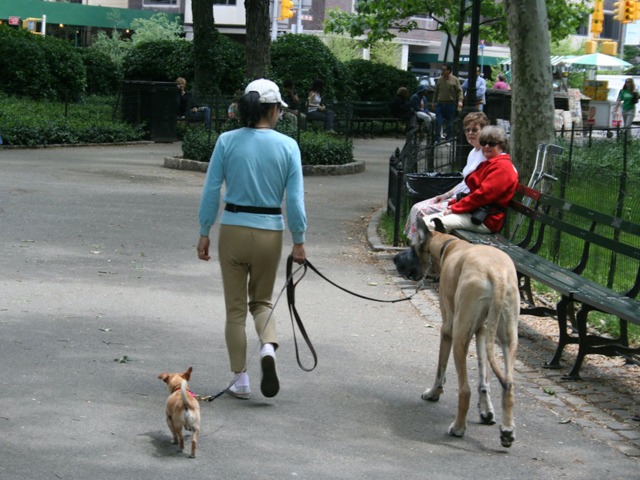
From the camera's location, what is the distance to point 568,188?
475 inches

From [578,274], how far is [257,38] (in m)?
17.0

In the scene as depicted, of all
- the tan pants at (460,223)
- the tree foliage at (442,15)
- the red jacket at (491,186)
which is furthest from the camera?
the tree foliage at (442,15)

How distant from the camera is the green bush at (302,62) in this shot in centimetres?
3362

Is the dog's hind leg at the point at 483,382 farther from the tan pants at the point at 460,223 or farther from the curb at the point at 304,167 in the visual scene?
the curb at the point at 304,167

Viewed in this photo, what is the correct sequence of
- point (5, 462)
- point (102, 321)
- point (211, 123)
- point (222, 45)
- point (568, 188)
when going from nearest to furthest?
point (5, 462), point (102, 321), point (568, 188), point (211, 123), point (222, 45)

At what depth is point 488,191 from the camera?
9.63 meters

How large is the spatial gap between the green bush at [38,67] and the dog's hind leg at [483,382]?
2584cm

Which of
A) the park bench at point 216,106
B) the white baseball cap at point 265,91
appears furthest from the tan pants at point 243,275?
the park bench at point 216,106

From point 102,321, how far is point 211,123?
14.9 meters

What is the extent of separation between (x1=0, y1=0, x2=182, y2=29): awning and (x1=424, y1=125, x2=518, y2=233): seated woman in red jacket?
53.2 metres

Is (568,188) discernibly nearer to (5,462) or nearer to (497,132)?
(497,132)

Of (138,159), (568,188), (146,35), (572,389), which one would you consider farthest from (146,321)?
(146,35)

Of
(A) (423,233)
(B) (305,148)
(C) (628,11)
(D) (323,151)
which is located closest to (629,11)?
(C) (628,11)

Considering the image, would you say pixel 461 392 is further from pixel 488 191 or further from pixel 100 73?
pixel 100 73
